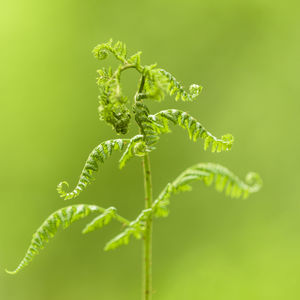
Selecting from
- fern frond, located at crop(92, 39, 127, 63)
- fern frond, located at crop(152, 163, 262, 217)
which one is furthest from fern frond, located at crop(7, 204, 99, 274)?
fern frond, located at crop(92, 39, 127, 63)

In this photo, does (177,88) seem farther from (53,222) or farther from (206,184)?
(53,222)

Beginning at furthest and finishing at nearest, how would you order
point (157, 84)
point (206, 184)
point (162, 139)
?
1. point (162, 139)
2. point (206, 184)
3. point (157, 84)

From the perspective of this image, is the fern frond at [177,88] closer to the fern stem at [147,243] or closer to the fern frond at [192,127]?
the fern frond at [192,127]

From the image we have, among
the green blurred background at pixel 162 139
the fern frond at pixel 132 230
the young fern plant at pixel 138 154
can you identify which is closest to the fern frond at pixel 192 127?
the young fern plant at pixel 138 154

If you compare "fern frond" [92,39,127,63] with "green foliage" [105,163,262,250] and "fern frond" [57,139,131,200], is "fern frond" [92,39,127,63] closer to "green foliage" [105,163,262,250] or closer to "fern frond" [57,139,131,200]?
"fern frond" [57,139,131,200]

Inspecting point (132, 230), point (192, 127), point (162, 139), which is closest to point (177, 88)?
point (192, 127)
